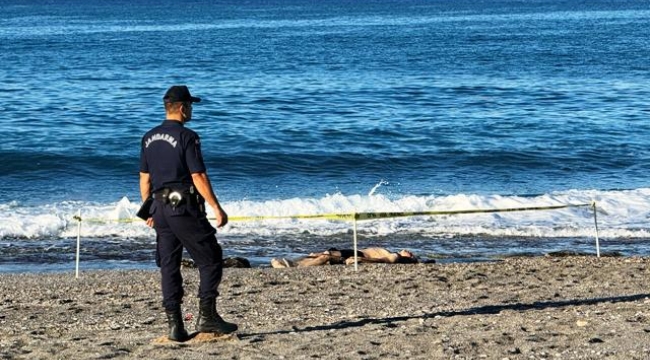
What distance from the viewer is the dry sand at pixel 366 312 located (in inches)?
324

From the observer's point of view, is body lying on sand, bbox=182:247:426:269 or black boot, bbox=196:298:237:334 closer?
black boot, bbox=196:298:237:334

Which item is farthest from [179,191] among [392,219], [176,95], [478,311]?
[392,219]

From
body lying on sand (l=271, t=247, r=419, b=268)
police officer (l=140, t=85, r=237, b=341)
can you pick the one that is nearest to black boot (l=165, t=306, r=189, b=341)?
police officer (l=140, t=85, r=237, b=341)

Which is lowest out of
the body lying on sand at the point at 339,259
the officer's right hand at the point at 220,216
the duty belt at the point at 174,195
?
the body lying on sand at the point at 339,259

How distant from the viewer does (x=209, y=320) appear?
8.41 meters

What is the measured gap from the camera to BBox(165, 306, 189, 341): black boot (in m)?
8.37

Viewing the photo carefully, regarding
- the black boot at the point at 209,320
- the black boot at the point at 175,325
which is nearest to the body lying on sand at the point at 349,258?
the black boot at the point at 209,320

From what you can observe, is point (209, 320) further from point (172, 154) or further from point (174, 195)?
point (172, 154)

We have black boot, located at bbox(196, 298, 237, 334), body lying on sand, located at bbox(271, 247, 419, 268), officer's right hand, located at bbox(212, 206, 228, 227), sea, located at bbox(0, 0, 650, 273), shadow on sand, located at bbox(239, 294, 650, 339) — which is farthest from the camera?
sea, located at bbox(0, 0, 650, 273)

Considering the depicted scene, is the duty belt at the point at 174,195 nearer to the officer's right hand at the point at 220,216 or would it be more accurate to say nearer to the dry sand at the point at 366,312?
the officer's right hand at the point at 220,216

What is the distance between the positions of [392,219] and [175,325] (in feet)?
35.1

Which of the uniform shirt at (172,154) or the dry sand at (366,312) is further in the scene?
the dry sand at (366,312)

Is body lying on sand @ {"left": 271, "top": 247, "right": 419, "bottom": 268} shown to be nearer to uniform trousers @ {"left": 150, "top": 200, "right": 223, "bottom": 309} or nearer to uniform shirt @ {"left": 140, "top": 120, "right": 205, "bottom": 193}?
uniform trousers @ {"left": 150, "top": 200, "right": 223, "bottom": 309}

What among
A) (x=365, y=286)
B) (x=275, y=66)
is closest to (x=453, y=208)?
(x=365, y=286)
